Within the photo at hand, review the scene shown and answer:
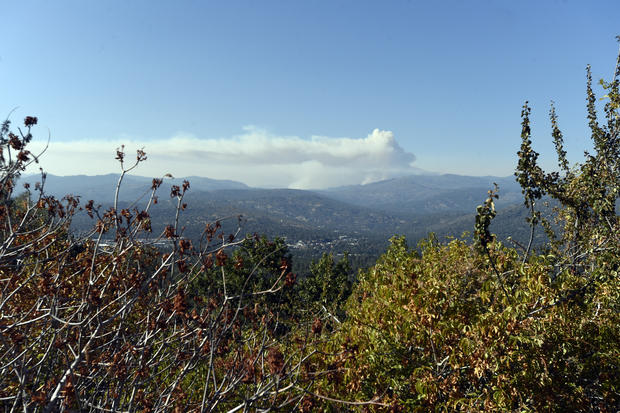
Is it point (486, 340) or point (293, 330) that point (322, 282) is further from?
point (486, 340)

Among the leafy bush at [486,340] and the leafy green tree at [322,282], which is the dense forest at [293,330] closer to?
the leafy bush at [486,340]

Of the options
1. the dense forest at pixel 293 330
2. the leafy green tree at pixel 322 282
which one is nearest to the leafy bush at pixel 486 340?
the dense forest at pixel 293 330

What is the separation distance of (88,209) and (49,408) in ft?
11.3

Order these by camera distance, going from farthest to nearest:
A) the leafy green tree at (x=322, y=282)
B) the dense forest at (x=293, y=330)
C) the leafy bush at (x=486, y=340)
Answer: the leafy green tree at (x=322, y=282)
the leafy bush at (x=486, y=340)
the dense forest at (x=293, y=330)

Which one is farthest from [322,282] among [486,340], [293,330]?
[486,340]

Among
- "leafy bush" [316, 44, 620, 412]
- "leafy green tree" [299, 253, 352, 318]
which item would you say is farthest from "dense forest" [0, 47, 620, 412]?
"leafy green tree" [299, 253, 352, 318]

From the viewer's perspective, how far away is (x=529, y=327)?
571 cm

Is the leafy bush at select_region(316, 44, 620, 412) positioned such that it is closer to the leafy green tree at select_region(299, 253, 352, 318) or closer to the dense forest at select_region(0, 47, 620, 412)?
the dense forest at select_region(0, 47, 620, 412)

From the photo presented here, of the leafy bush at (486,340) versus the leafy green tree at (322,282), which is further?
the leafy green tree at (322,282)

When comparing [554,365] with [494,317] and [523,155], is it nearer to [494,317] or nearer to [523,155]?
[494,317]

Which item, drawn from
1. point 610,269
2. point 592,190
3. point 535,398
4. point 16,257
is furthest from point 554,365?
point 16,257

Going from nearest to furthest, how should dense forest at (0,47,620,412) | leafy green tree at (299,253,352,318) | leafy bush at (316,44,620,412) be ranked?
dense forest at (0,47,620,412), leafy bush at (316,44,620,412), leafy green tree at (299,253,352,318)

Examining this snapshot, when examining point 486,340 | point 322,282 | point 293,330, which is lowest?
point 322,282

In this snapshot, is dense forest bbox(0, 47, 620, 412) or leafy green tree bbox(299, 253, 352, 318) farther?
leafy green tree bbox(299, 253, 352, 318)
